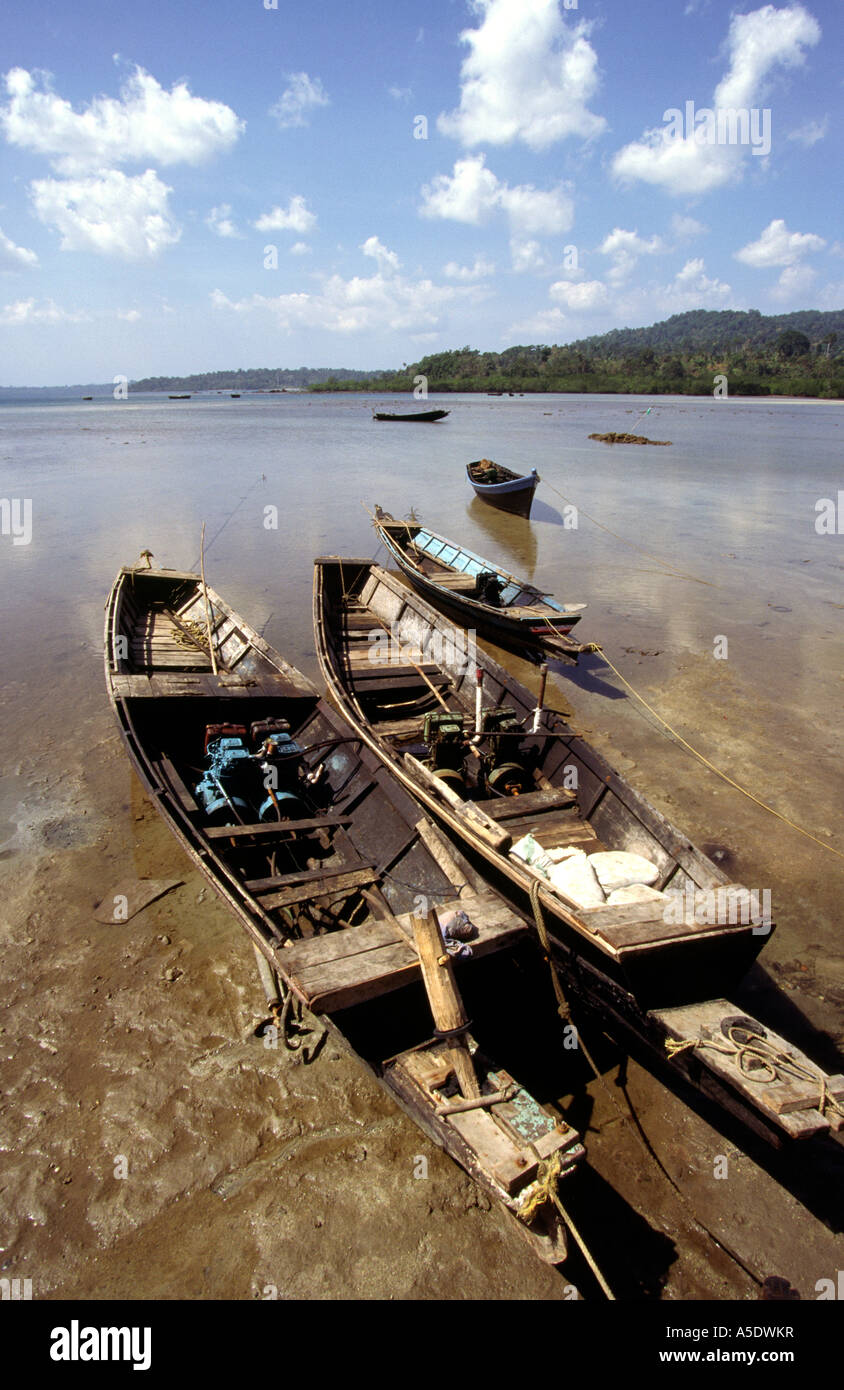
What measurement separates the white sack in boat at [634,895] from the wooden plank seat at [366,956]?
990mm

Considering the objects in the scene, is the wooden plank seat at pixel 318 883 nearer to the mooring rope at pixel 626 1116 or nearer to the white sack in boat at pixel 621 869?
the mooring rope at pixel 626 1116

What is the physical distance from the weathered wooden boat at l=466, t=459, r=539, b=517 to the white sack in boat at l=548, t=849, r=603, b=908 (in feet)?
65.0

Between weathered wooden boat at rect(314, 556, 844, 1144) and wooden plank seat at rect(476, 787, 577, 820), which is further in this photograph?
wooden plank seat at rect(476, 787, 577, 820)

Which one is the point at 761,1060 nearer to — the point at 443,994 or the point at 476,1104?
the point at 476,1104

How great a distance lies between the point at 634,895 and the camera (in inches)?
233

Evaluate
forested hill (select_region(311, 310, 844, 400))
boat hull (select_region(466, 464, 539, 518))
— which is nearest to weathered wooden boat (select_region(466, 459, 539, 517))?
boat hull (select_region(466, 464, 539, 518))

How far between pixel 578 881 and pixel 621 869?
55cm

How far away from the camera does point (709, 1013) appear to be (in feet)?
16.9

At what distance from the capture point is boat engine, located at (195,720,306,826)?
789 centimetres

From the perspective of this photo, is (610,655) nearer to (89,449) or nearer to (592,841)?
(592,841)

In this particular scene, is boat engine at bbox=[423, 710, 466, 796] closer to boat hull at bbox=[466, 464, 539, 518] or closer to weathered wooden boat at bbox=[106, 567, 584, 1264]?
weathered wooden boat at bbox=[106, 567, 584, 1264]

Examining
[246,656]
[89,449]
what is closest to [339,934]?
[246,656]

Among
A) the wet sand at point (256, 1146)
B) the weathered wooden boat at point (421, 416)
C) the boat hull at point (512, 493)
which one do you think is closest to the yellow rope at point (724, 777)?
the wet sand at point (256, 1146)
